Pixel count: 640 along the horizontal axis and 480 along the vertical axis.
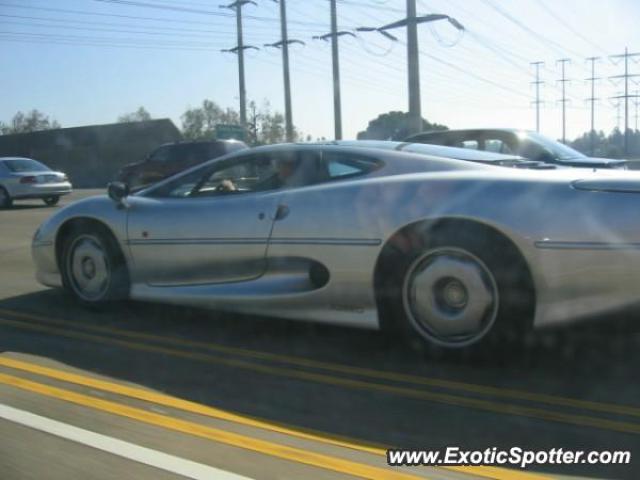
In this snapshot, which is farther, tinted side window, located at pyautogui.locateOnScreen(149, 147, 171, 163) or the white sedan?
→ tinted side window, located at pyautogui.locateOnScreen(149, 147, 171, 163)

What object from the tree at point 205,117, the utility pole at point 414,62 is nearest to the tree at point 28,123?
the tree at point 205,117

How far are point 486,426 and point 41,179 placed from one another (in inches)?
691

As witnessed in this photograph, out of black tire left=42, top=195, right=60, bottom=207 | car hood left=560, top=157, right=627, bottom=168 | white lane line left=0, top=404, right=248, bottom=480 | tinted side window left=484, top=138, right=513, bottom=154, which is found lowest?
white lane line left=0, top=404, right=248, bottom=480

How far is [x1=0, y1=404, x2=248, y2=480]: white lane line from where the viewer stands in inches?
112

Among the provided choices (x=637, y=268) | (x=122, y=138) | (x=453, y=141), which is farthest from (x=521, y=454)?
(x=122, y=138)

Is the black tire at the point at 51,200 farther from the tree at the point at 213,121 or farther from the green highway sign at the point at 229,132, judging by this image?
the tree at the point at 213,121

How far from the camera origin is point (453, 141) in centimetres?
949

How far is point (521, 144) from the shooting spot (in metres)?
8.82

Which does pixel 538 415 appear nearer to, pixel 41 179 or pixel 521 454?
pixel 521 454

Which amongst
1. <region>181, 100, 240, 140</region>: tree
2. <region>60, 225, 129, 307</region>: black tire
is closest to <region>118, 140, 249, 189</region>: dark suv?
<region>60, 225, 129, 307</region>: black tire

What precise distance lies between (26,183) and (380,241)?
1635 cm

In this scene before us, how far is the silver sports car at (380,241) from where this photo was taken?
12.2 ft

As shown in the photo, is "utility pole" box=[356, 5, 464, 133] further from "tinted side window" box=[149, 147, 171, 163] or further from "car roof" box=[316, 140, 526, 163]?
"car roof" box=[316, 140, 526, 163]

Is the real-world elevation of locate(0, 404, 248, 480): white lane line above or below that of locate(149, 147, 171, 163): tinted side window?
below
